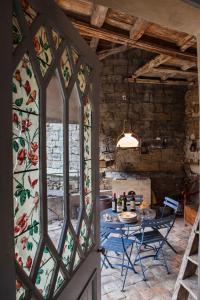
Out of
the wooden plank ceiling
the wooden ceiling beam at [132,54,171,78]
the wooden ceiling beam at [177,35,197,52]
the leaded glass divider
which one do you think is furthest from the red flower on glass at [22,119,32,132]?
the wooden ceiling beam at [132,54,171,78]

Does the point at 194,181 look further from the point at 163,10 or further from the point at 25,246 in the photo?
the point at 25,246

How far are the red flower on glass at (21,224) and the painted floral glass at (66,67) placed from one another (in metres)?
0.66

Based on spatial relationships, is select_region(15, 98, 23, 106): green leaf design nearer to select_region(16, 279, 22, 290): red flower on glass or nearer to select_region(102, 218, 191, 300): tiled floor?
select_region(16, 279, 22, 290): red flower on glass

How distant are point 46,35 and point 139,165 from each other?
508 centimetres

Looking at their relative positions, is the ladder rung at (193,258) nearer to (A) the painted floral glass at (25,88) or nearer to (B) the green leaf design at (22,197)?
(B) the green leaf design at (22,197)

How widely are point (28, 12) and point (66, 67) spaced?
0.34m

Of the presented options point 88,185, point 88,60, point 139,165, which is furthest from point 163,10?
point 139,165

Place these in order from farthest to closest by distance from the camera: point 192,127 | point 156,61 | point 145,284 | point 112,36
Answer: point 192,127
point 156,61
point 145,284
point 112,36

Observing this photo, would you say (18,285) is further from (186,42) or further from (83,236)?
(186,42)

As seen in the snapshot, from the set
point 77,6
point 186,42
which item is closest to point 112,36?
point 77,6

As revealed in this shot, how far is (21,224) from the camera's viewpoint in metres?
0.87

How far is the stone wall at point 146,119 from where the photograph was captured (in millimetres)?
5719

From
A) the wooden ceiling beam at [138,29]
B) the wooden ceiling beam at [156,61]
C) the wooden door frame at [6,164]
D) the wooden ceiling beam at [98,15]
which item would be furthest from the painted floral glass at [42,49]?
the wooden ceiling beam at [156,61]

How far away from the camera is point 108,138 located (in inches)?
225
